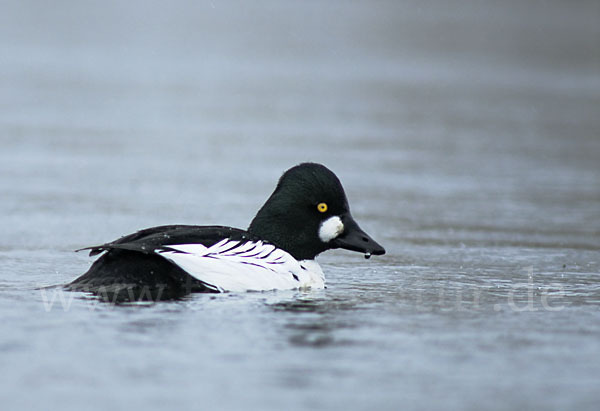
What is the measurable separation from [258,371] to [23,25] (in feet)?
104

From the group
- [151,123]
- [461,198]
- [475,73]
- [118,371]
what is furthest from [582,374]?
[475,73]

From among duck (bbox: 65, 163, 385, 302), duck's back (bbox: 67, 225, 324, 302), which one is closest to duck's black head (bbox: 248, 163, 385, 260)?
duck (bbox: 65, 163, 385, 302)

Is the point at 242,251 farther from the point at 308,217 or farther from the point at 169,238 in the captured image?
the point at 308,217

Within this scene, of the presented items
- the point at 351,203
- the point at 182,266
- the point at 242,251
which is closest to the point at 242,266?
the point at 242,251

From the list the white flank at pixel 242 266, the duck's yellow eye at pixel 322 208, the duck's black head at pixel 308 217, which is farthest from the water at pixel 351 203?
the duck's yellow eye at pixel 322 208

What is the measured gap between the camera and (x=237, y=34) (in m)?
36.5

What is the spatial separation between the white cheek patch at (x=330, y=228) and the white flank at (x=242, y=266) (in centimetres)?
32

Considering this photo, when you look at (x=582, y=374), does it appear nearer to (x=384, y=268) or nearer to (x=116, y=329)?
(x=116, y=329)

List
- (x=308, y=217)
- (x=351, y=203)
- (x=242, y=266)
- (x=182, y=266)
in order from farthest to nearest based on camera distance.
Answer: (x=351, y=203) < (x=308, y=217) < (x=242, y=266) < (x=182, y=266)

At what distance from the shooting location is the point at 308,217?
26.9 feet

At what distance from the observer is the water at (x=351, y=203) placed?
5.58 metres

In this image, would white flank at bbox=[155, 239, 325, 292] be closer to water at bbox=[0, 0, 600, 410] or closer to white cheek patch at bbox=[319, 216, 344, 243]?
water at bbox=[0, 0, 600, 410]

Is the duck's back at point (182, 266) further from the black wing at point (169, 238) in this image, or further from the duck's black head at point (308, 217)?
the duck's black head at point (308, 217)

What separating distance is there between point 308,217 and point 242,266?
2.83 ft
